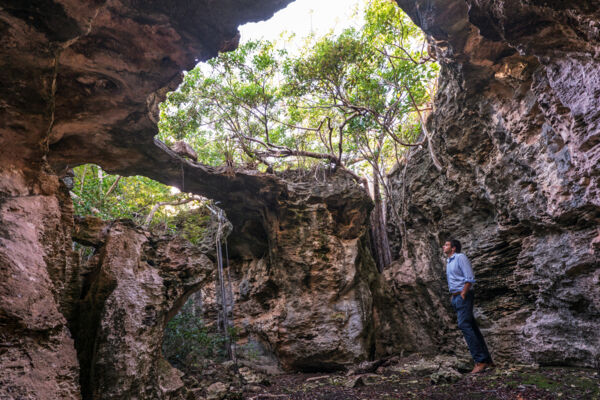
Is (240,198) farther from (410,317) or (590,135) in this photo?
(590,135)

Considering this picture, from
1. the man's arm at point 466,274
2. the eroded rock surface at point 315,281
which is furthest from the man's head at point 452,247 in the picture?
the eroded rock surface at point 315,281

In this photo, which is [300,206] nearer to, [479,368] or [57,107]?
[479,368]

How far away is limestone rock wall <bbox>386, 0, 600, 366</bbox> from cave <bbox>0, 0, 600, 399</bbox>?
0.02 m

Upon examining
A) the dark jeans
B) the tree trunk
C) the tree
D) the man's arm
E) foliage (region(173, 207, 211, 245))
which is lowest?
the dark jeans

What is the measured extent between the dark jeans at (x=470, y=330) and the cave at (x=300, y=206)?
0.68 m

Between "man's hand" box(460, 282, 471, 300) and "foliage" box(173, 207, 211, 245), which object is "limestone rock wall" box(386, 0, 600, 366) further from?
"foliage" box(173, 207, 211, 245)

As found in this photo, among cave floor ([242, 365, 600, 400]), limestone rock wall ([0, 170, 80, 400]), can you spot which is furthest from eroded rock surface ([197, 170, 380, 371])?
limestone rock wall ([0, 170, 80, 400])

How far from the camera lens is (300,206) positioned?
25.6 feet

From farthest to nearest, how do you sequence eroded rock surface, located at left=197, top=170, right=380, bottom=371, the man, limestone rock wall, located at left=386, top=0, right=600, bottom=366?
eroded rock surface, located at left=197, top=170, right=380, bottom=371 < the man < limestone rock wall, located at left=386, top=0, right=600, bottom=366

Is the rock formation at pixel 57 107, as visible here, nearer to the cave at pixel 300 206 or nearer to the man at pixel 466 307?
the cave at pixel 300 206

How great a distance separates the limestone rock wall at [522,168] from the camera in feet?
10.4

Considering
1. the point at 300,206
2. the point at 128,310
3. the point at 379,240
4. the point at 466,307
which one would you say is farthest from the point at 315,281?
the point at 128,310

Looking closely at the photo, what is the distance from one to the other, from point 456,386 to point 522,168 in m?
3.18

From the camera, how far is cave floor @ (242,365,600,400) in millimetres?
3451
